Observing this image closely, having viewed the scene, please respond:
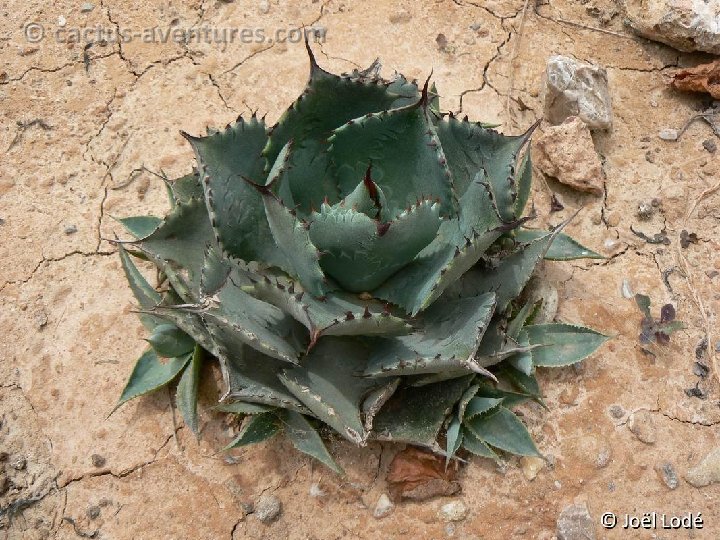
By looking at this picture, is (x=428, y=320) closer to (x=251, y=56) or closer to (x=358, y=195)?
(x=358, y=195)

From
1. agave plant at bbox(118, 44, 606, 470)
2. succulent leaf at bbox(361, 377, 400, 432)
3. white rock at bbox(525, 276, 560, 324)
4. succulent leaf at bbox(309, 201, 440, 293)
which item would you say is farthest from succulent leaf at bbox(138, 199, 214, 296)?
white rock at bbox(525, 276, 560, 324)

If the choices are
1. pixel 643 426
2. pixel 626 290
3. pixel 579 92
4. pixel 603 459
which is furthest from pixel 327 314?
pixel 579 92

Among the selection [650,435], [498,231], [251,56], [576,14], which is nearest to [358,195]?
[498,231]

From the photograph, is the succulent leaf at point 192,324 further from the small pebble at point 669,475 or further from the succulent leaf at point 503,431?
the small pebble at point 669,475

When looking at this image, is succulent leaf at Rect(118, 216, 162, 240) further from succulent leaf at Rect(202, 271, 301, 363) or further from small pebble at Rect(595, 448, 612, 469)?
small pebble at Rect(595, 448, 612, 469)

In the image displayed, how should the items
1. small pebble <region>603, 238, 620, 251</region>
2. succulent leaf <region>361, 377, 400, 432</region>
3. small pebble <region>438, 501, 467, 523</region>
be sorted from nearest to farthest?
1. succulent leaf <region>361, 377, 400, 432</region>
2. small pebble <region>438, 501, 467, 523</region>
3. small pebble <region>603, 238, 620, 251</region>

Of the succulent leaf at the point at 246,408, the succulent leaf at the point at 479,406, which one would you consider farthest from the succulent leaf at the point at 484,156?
the succulent leaf at the point at 246,408
